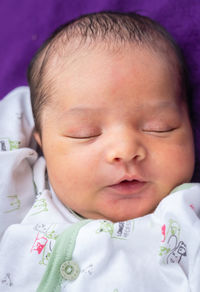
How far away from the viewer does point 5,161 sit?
4.83ft

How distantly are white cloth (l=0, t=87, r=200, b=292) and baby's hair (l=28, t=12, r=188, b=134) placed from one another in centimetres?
36

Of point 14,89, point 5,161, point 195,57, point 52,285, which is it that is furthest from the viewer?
point 14,89

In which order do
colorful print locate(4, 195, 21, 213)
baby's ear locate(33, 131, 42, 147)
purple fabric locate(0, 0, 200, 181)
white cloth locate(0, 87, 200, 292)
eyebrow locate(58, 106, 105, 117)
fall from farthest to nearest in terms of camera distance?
purple fabric locate(0, 0, 200, 181), baby's ear locate(33, 131, 42, 147), colorful print locate(4, 195, 21, 213), eyebrow locate(58, 106, 105, 117), white cloth locate(0, 87, 200, 292)

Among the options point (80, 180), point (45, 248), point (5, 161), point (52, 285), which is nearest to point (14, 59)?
point (5, 161)

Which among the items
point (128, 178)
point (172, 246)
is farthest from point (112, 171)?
point (172, 246)

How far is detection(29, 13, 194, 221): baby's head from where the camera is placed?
125cm

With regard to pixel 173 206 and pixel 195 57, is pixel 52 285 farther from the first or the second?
pixel 195 57

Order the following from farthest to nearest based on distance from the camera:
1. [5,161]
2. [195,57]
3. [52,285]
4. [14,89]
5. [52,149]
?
[14,89] < [195,57] < [5,161] < [52,149] < [52,285]

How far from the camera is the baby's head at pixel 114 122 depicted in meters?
1.25

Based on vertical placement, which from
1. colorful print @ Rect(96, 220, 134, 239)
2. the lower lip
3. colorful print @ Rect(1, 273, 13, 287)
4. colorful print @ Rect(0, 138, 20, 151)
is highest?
the lower lip

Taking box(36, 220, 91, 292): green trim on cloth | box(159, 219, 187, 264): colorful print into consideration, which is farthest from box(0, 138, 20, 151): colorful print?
A: box(159, 219, 187, 264): colorful print

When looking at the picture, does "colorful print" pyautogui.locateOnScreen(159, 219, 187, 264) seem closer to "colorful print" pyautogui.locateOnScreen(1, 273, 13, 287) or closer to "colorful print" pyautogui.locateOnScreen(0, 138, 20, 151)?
"colorful print" pyautogui.locateOnScreen(1, 273, 13, 287)

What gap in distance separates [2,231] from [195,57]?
95cm

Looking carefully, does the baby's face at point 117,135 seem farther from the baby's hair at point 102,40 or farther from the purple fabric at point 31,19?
the purple fabric at point 31,19
